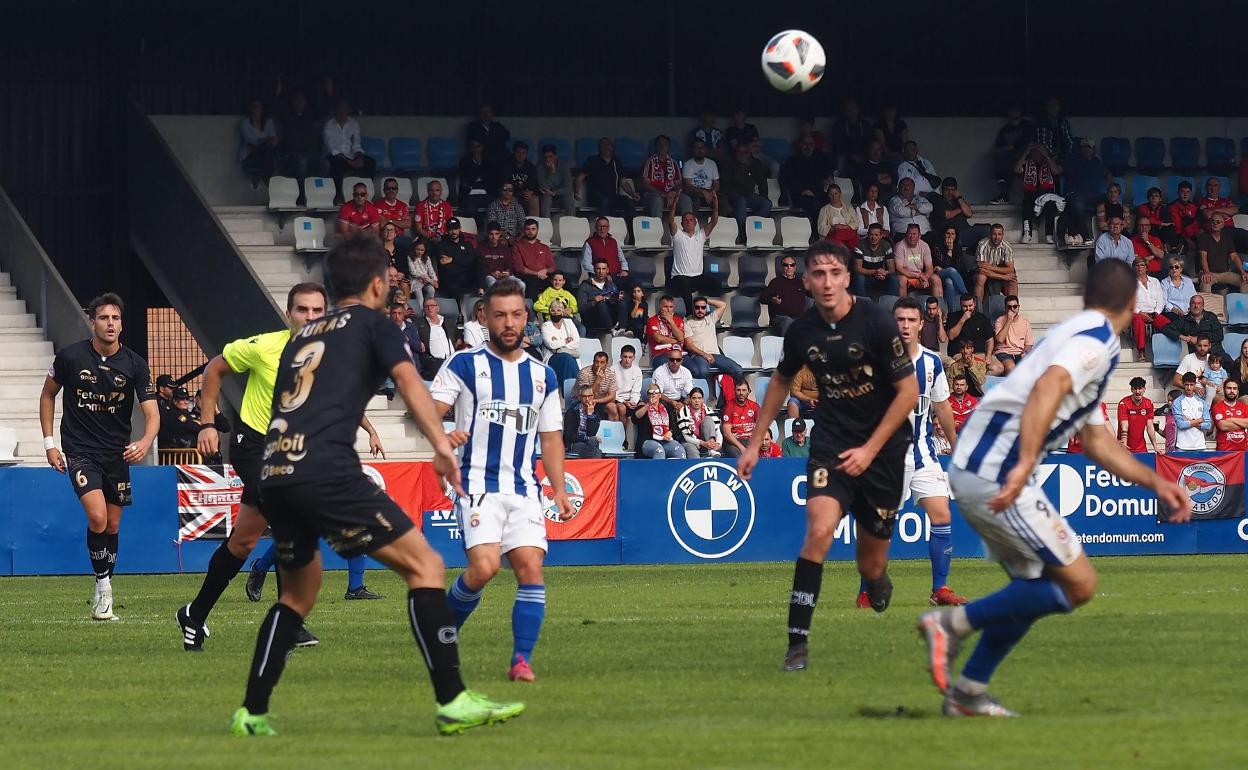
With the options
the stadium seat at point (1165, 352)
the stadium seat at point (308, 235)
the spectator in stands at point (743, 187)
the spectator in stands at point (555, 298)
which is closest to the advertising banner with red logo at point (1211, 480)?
the stadium seat at point (1165, 352)

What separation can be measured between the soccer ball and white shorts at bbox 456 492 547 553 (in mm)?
13325

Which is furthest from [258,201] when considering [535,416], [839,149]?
[535,416]

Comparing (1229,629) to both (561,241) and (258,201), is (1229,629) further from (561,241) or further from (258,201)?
(258,201)

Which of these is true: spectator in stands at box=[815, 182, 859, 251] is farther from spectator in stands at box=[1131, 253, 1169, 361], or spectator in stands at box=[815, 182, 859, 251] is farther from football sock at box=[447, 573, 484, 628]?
football sock at box=[447, 573, 484, 628]

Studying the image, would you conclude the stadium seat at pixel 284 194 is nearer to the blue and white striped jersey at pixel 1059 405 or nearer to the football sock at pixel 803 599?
the football sock at pixel 803 599

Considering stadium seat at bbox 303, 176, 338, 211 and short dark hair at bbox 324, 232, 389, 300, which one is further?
stadium seat at bbox 303, 176, 338, 211

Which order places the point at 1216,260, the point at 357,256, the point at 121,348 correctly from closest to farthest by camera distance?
the point at 357,256, the point at 121,348, the point at 1216,260

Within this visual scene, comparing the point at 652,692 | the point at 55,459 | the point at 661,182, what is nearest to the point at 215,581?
the point at 55,459

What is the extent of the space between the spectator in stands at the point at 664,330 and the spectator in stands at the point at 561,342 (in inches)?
42.8

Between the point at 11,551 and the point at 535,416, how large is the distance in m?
11.8

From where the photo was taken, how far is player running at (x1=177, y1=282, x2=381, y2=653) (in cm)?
1050

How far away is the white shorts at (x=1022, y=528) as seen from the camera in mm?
7055

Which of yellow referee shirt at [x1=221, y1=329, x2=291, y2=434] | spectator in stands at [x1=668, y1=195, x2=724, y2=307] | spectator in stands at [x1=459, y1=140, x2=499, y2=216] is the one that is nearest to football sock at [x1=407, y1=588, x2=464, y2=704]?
yellow referee shirt at [x1=221, y1=329, x2=291, y2=434]

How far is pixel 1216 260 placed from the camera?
2775 cm
